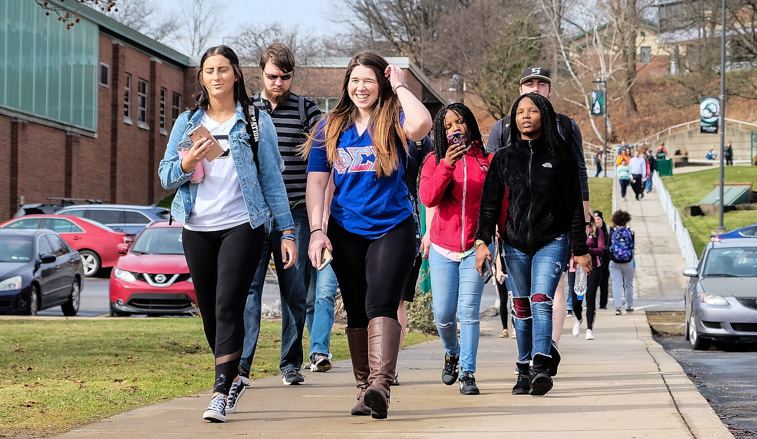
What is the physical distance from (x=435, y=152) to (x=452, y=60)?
69.7 metres

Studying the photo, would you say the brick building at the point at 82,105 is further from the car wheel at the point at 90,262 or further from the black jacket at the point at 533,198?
the black jacket at the point at 533,198

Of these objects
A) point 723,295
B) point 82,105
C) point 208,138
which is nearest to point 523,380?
point 208,138

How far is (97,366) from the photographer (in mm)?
9367

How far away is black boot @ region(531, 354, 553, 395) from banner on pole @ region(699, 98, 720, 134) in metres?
42.2

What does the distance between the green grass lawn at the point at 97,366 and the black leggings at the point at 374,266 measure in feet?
Result: 5.09

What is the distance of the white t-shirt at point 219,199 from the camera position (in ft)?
20.6

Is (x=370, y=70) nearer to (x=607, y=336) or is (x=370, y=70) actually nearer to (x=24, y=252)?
(x=607, y=336)

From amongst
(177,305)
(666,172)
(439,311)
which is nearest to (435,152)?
(439,311)

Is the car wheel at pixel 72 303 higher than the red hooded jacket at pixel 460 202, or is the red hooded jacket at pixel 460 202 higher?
the red hooded jacket at pixel 460 202

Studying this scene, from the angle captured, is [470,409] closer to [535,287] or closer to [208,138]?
[535,287]

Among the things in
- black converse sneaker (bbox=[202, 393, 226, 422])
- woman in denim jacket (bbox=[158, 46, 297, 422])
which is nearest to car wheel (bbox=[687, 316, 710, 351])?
woman in denim jacket (bbox=[158, 46, 297, 422])

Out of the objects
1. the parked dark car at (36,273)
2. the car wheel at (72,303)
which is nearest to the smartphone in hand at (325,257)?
the parked dark car at (36,273)

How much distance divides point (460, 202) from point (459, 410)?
162 cm

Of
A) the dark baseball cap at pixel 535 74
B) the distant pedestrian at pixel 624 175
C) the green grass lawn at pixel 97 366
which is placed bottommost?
the green grass lawn at pixel 97 366
